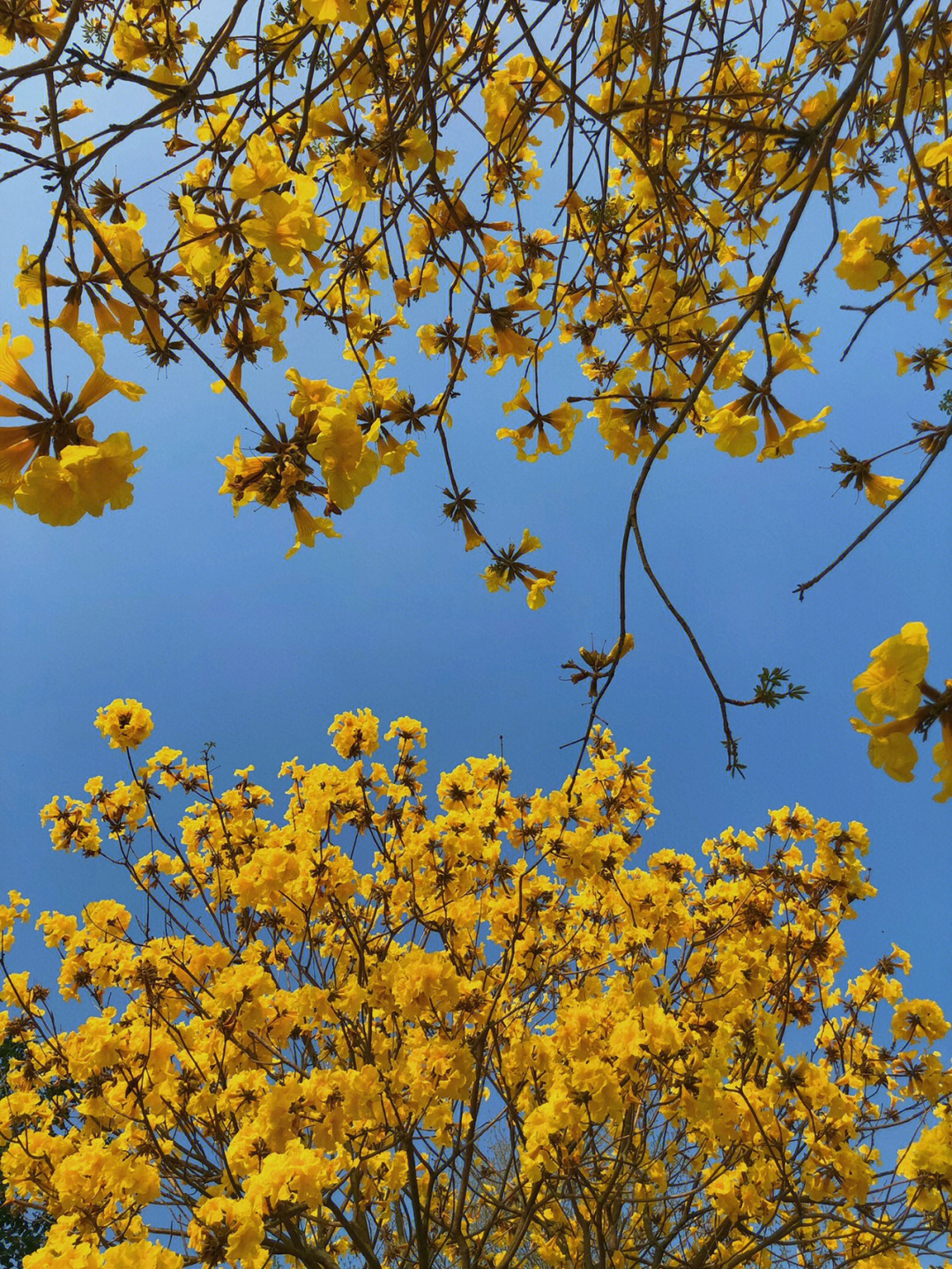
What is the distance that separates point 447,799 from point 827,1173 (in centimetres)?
238

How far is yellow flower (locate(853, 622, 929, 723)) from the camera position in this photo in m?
0.97

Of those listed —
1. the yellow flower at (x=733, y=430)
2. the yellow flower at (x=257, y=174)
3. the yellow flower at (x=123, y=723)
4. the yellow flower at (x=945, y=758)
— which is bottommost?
the yellow flower at (x=945, y=758)

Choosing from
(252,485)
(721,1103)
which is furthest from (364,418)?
(721,1103)

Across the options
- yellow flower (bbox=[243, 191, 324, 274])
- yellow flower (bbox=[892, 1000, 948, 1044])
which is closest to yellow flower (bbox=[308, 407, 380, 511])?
yellow flower (bbox=[243, 191, 324, 274])

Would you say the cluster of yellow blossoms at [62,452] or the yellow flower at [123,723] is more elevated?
the yellow flower at [123,723]

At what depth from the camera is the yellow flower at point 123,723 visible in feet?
12.1

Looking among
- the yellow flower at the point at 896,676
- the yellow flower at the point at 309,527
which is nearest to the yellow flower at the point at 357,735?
the yellow flower at the point at 309,527

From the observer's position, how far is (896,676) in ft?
3.23

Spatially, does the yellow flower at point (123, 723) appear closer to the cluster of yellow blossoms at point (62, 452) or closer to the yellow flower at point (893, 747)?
the cluster of yellow blossoms at point (62, 452)

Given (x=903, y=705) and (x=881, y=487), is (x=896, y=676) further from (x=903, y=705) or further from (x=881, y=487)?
(x=881, y=487)

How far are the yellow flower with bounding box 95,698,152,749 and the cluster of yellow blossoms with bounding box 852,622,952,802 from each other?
3.55 meters

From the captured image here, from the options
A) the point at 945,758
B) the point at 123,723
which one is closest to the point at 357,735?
the point at 123,723

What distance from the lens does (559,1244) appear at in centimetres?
423

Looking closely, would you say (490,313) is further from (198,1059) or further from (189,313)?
(198,1059)
